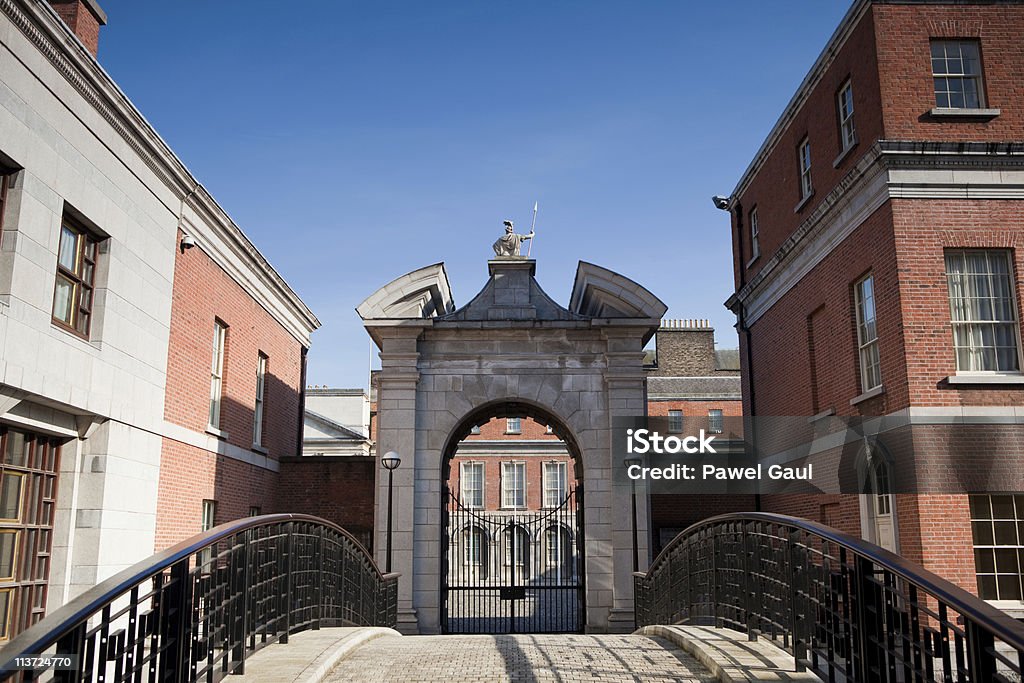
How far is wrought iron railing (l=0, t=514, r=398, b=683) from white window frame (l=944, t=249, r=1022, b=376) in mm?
9623

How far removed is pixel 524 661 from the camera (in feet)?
26.6

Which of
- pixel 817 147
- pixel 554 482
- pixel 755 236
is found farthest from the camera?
pixel 554 482

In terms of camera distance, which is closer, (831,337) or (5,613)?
(5,613)

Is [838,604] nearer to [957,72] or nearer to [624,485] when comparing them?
[624,485]

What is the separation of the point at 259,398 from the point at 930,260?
45.3 feet

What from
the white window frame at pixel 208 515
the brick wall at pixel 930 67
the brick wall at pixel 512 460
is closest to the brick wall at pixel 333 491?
the white window frame at pixel 208 515

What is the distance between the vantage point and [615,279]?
1725cm

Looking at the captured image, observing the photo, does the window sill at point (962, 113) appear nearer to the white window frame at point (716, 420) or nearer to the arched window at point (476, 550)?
the arched window at point (476, 550)

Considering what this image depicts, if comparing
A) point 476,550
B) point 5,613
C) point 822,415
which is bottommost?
point 5,613

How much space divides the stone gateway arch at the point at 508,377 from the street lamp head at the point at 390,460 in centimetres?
63

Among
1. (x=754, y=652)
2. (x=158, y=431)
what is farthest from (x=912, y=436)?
(x=158, y=431)

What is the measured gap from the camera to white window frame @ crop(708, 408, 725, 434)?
47625 millimetres

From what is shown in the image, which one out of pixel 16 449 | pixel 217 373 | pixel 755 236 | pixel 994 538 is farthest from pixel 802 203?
pixel 16 449

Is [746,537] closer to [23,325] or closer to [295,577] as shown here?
[295,577]
